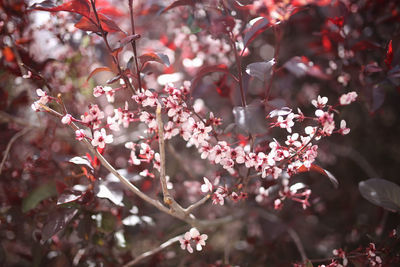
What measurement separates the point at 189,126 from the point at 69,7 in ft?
1.48

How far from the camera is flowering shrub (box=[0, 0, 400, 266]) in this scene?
87 centimetres

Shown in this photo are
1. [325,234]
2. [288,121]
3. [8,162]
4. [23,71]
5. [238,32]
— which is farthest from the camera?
[325,234]

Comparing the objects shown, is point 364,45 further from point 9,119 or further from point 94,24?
point 9,119

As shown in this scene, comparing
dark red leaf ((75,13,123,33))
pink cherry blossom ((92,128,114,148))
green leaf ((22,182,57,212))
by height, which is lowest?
green leaf ((22,182,57,212))

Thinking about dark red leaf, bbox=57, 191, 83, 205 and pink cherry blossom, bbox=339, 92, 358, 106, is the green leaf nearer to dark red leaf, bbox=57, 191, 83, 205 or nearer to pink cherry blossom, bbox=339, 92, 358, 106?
dark red leaf, bbox=57, 191, 83, 205

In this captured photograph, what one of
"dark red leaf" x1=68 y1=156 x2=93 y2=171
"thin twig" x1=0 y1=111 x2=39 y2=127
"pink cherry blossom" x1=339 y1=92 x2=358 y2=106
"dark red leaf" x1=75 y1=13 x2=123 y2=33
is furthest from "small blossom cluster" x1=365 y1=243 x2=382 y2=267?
"thin twig" x1=0 y1=111 x2=39 y2=127

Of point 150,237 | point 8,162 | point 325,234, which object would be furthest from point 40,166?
point 325,234

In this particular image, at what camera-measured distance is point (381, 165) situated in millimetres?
1898

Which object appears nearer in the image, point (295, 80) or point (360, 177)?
point (295, 80)

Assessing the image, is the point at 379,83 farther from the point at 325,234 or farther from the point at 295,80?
the point at 325,234

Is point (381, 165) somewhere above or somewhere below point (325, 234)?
above

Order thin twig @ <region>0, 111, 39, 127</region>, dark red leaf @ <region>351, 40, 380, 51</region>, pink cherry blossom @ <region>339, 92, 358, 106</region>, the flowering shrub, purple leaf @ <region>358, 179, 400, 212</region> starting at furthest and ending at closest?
thin twig @ <region>0, 111, 39, 127</region> → dark red leaf @ <region>351, 40, 380, 51</region> → purple leaf @ <region>358, 179, 400, 212</region> → the flowering shrub → pink cherry blossom @ <region>339, 92, 358, 106</region>

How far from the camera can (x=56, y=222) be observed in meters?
0.98

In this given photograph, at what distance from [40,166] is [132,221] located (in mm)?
379
